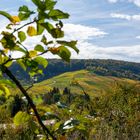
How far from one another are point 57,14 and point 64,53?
0.12 m

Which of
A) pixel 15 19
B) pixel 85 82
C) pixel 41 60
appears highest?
pixel 15 19

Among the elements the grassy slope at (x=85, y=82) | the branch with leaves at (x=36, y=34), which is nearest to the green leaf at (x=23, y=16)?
the branch with leaves at (x=36, y=34)

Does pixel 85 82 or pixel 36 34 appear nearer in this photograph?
pixel 36 34

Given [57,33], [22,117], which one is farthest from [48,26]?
[22,117]

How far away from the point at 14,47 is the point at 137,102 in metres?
14.5

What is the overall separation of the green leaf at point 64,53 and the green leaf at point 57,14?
0.34ft

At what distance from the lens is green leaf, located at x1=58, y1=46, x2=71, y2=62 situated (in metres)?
1.09

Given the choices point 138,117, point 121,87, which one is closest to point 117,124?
point 138,117

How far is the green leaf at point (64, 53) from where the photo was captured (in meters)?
1.09

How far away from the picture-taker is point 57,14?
3.37 feet

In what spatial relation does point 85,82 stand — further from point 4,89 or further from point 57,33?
point 57,33

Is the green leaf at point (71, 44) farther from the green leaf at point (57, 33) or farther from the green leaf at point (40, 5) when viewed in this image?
the green leaf at point (40, 5)

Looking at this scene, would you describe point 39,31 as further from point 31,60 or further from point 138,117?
point 138,117

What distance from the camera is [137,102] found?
50.3ft
